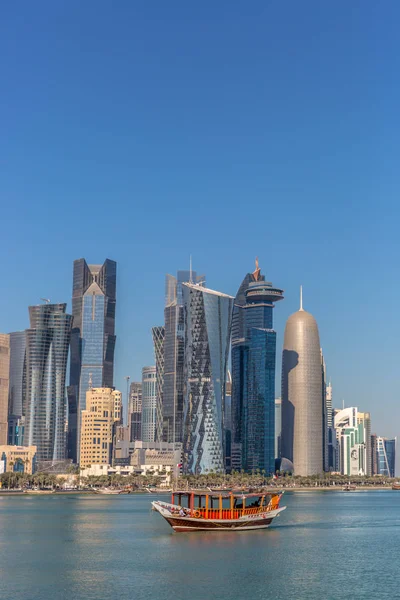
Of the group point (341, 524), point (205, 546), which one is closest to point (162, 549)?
point (205, 546)

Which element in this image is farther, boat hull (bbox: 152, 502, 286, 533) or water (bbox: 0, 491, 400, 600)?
boat hull (bbox: 152, 502, 286, 533)

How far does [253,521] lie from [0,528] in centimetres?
5078

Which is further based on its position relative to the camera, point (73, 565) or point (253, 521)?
point (253, 521)

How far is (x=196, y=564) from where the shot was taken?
120125 mm

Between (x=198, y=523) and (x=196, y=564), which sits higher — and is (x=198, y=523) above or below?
above

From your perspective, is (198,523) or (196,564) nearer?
(196,564)

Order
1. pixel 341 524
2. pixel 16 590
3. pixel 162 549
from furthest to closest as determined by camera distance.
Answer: pixel 341 524, pixel 162 549, pixel 16 590

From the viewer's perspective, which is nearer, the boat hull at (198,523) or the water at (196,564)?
the water at (196,564)

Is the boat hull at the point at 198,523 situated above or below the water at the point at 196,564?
above

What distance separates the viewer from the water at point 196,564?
102 meters

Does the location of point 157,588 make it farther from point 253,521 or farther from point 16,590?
point 253,521

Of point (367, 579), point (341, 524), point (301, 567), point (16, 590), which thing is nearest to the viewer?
point (16, 590)

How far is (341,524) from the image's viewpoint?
19525 cm

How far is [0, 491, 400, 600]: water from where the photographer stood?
335ft
